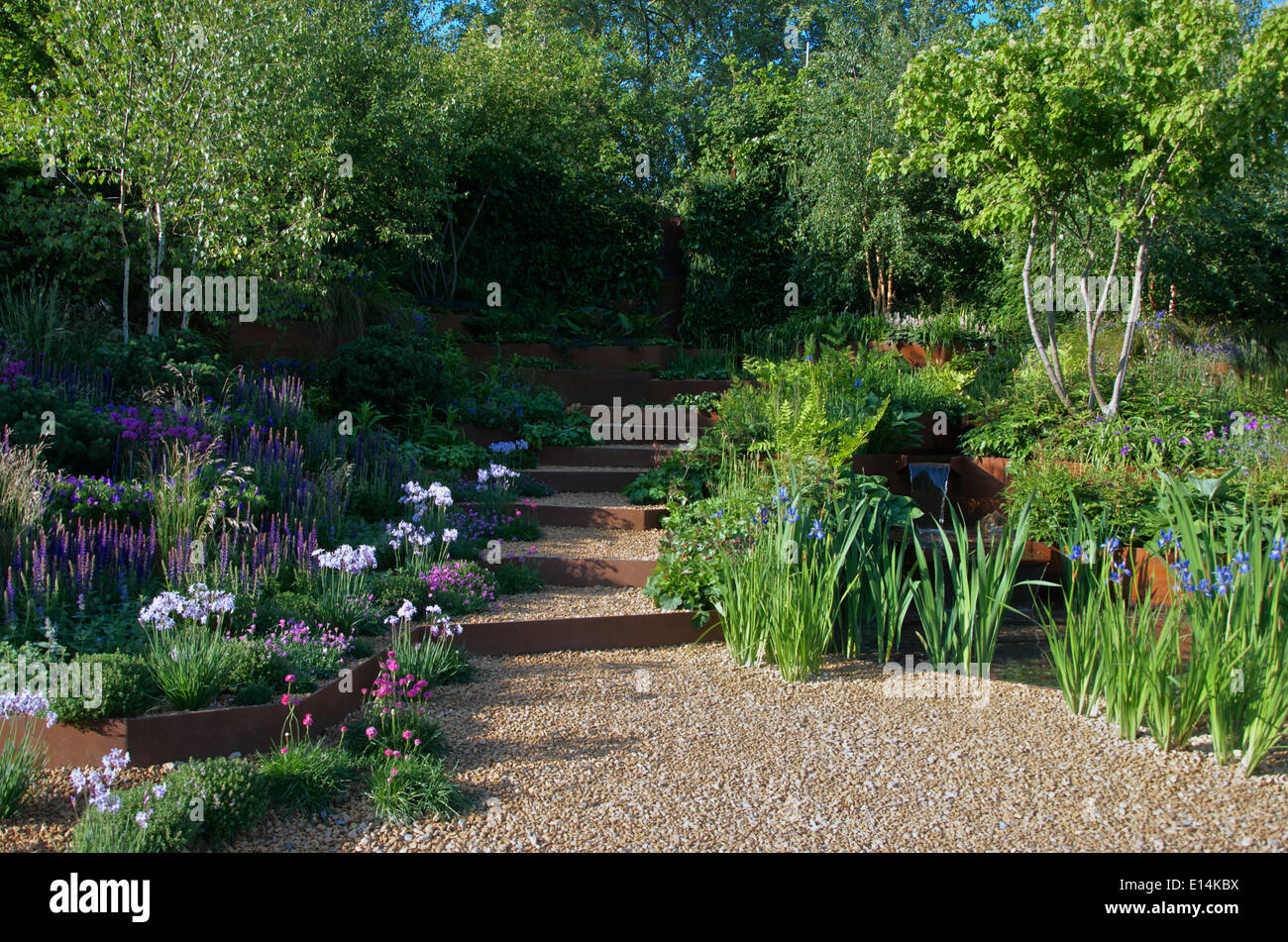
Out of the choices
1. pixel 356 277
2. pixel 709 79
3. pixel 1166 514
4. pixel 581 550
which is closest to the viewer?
pixel 1166 514

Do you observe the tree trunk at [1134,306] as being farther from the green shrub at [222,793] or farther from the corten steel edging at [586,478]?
the green shrub at [222,793]

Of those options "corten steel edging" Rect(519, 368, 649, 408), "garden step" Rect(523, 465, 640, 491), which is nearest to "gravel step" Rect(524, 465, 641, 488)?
"garden step" Rect(523, 465, 640, 491)

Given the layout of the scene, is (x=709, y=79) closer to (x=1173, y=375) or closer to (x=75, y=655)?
(x=1173, y=375)

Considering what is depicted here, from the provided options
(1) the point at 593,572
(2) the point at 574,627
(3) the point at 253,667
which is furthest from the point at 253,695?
(1) the point at 593,572

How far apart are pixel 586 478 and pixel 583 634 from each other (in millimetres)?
3029

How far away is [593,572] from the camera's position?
557cm

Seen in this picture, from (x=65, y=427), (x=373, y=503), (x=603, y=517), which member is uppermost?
(x=65, y=427)

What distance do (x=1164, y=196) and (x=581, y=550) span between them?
14.5 ft

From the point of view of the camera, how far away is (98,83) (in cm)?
684

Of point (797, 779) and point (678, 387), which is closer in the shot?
point (797, 779)

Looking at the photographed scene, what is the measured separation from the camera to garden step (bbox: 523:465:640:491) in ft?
24.8

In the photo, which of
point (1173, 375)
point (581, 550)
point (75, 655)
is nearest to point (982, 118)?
point (1173, 375)

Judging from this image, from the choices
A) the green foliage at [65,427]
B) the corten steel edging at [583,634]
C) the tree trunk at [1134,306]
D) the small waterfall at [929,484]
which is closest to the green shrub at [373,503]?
the green foliage at [65,427]

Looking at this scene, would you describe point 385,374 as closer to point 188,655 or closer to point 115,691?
point 188,655
